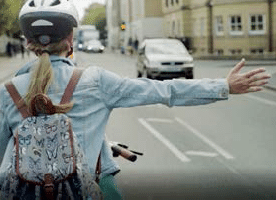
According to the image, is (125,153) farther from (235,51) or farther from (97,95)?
(235,51)

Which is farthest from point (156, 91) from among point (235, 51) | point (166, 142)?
point (235, 51)

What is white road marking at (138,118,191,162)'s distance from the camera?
8523 millimetres

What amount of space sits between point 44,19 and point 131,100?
0.45 m

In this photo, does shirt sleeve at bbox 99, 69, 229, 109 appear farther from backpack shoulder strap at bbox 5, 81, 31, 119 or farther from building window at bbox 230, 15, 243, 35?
building window at bbox 230, 15, 243, 35

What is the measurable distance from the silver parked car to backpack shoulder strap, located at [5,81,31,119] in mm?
21531

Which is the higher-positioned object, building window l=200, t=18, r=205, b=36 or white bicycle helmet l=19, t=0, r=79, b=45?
white bicycle helmet l=19, t=0, r=79, b=45

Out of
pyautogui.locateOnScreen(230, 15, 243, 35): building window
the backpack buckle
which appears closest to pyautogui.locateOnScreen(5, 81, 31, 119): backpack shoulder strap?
the backpack buckle

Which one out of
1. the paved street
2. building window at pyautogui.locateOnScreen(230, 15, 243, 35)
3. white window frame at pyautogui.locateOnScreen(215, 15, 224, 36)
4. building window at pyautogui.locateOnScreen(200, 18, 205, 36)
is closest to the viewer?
the paved street

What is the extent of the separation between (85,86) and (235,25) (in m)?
44.7

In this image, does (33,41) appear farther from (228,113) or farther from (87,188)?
(228,113)

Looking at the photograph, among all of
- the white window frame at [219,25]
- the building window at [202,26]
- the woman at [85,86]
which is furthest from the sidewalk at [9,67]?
the woman at [85,86]

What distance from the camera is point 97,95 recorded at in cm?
240

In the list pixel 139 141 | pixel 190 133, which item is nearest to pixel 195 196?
pixel 139 141

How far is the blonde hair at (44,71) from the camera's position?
2305 mm
